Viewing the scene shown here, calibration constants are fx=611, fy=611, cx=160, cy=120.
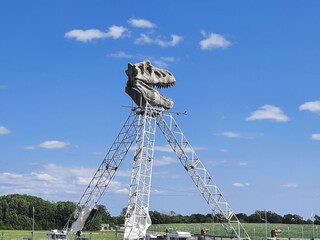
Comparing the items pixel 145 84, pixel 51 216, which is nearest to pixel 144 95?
pixel 145 84

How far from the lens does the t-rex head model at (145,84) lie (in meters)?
61.4

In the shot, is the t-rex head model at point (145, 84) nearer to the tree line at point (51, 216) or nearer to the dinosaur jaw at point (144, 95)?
the dinosaur jaw at point (144, 95)

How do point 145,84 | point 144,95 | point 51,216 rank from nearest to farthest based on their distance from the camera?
1. point 144,95
2. point 145,84
3. point 51,216

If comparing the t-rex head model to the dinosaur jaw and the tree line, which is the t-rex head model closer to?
the dinosaur jaw

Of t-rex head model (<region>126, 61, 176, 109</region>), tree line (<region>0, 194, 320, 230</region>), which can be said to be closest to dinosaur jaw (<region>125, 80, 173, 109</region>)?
t-rex head model (<region>126, 61, 176, 109</region>)

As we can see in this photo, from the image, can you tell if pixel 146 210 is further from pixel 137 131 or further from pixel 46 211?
pixel 46 211

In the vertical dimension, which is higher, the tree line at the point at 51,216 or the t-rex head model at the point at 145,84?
the t-rex head model at the point at 145,84

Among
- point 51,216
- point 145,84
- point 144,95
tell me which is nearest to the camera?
point 144,95

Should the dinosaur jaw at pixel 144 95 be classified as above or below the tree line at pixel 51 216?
above

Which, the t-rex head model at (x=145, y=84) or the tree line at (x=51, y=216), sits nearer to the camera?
the t-rex head model at (x=145, y=84)

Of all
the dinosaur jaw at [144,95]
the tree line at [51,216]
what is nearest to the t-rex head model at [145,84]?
the dinosaur jaw at [144,95]

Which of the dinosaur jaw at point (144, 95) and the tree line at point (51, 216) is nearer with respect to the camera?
the dinosaur jaw at point (144, 95)

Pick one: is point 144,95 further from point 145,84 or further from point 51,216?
point 51,216

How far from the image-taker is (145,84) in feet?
204
